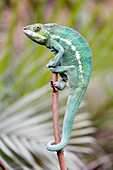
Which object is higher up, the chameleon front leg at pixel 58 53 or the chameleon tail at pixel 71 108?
the chameleon front leg at pixel 58 53

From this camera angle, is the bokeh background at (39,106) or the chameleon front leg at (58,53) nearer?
the chameleon front leg at (58,53)

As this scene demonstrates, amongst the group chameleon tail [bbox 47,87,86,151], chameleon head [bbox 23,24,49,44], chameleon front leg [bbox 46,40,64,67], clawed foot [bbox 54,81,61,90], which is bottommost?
chameleon tail [bbox 47,87,86,151]

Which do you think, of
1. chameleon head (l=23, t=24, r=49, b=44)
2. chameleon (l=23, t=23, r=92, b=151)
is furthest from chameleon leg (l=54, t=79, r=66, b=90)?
chameleon head (l=23, t=24, r=49, b=44)

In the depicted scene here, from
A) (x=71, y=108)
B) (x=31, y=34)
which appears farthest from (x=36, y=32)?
(x=71, y=108)

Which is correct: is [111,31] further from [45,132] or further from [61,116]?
[45,132]

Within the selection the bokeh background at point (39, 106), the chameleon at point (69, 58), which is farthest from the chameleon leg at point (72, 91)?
the bokeh background at point (39, 106)

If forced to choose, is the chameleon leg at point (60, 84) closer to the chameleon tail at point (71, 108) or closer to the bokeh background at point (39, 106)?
the chameleon tail at point (71, 108)

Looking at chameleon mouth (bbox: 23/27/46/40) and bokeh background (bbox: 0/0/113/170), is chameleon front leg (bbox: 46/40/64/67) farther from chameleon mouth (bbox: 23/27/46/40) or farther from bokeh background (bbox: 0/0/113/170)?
bokeh background (bbox: 0/0/113/170)

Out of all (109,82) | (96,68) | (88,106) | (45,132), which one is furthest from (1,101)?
(109,82)
